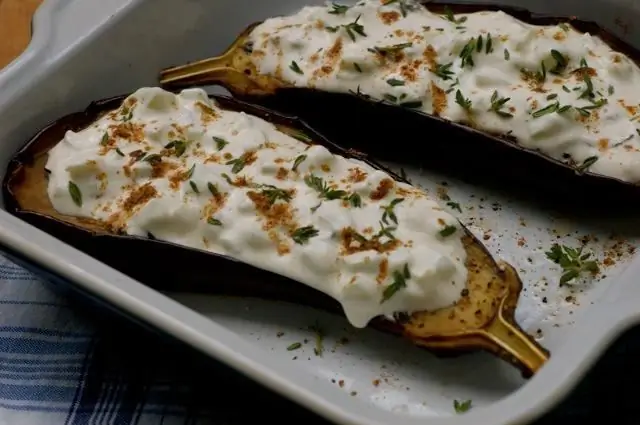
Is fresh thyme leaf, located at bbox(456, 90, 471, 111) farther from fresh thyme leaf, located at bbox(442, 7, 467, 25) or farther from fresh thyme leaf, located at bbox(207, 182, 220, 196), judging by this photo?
fresh thyme leaf, located at bbox(207, 182, 220, 196)

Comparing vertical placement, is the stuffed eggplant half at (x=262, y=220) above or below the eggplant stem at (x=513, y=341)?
above

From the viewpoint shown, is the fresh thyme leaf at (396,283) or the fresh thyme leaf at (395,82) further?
the fresh thyme leaf at (395,82)

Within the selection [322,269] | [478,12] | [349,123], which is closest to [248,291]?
[322,269]

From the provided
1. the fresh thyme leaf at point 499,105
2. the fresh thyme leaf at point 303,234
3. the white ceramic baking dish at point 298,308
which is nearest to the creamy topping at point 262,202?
the fresh thyme leaf at point 303,234

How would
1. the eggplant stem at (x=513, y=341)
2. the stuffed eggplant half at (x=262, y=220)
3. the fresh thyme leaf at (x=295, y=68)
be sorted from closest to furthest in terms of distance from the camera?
1. the eggplant stem at (x=513, y=341)
2. the stuffed eggplant half at (x=262, y=220)
3. the fresh thyme leaf at (x=295, y=68)

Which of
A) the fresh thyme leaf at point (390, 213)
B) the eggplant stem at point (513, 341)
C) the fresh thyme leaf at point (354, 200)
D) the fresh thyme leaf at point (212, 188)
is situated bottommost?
the eggplant stem at point (513, 341)

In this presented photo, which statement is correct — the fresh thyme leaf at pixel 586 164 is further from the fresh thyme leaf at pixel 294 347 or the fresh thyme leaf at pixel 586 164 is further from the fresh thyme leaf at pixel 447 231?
the fresh thyme leaf at pixel 294 347

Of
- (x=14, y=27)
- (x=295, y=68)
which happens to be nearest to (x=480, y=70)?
(x=295, y=68)
